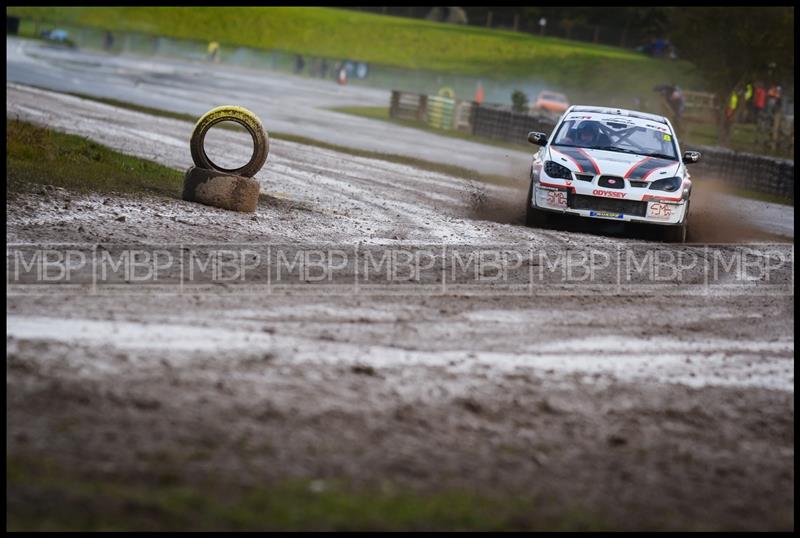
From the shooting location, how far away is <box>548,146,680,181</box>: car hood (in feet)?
45.2

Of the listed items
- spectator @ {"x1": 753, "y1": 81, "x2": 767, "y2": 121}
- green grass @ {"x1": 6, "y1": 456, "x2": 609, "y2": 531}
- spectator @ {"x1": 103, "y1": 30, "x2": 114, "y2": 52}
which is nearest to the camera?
green grass @ {"x1": 6, "y1": 456, "x2": 609, "y2": 531}

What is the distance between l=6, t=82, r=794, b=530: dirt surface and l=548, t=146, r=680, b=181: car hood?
2.95 metres

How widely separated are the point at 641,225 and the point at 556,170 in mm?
1198

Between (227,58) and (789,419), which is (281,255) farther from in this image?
(227,58)

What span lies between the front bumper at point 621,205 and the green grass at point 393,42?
56.2 m

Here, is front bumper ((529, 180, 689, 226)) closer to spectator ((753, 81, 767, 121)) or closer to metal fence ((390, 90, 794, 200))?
metal fence ((390, 90, 794, 200))

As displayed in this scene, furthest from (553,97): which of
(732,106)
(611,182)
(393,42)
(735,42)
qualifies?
(611,182)

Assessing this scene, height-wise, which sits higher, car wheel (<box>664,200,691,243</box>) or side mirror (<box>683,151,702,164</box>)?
side mirror (<box>683,151,702,164</box>)

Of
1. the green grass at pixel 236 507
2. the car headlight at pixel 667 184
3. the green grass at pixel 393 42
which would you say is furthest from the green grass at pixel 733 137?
the green grass at pixel 236 507

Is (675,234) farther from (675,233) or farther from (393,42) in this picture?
(393,42)

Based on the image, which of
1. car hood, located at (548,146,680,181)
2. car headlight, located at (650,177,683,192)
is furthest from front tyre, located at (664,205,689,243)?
car hood, located at (548,146,680,181)

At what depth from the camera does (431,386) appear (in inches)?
258

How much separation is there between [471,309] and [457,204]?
795 cm

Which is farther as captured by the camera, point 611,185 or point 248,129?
point 248,129
